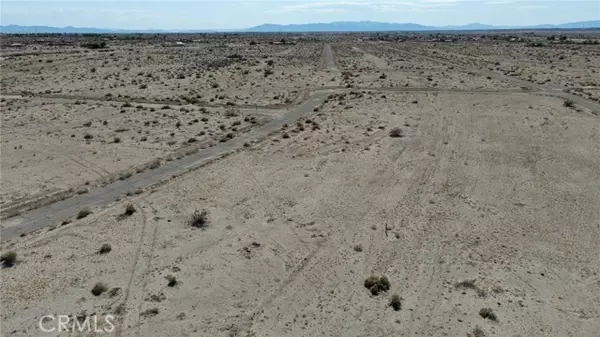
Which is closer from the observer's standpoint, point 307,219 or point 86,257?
point 86,257

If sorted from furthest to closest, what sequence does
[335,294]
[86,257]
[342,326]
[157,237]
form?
[157,237]
[86,257]
[335,294]
[342,326]

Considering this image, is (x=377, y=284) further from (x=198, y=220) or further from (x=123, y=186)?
(x=123, y=186)

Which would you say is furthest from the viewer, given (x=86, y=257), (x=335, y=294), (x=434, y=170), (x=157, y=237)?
(x=434, y=170)

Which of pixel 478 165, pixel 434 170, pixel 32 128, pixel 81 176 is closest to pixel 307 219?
pixel 434 170

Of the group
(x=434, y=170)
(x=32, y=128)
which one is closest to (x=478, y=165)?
(x=434, y=170)

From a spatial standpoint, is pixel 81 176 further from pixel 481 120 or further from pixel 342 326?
pixel 481 120

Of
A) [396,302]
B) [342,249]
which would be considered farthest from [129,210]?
[396,302]
